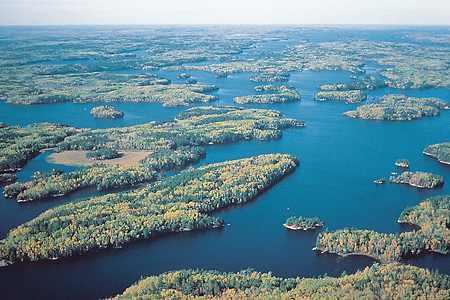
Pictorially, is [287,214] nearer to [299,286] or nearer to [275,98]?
[299,286]

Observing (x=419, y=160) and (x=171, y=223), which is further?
(x=419, y=160)

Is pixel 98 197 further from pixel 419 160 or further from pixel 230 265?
pixel 419 160

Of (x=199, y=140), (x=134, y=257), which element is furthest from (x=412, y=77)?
(x=134, y=257)

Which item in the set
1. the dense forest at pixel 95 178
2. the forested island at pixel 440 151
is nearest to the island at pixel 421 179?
the forested island at pixel 440 151

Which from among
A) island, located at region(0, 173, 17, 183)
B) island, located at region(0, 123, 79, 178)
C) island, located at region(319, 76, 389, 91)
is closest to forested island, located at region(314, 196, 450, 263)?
island, located at region(0, 173, 17, 183)

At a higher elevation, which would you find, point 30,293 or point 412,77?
point 412,77

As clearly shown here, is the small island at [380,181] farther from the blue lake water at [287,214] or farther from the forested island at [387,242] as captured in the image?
the forested island at [387,242]

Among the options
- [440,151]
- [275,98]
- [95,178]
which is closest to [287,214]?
[95,178]
